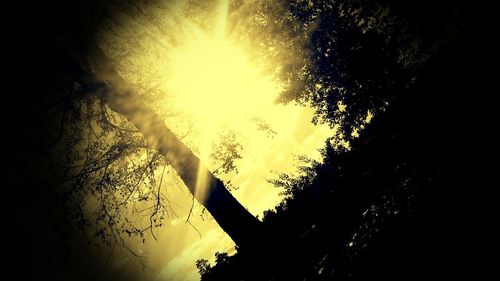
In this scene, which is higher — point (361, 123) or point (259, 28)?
point (259, 28)

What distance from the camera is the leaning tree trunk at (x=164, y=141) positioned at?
7910mm

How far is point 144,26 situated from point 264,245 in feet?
30.2

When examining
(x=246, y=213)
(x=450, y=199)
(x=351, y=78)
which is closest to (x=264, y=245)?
(x=246, y=213)

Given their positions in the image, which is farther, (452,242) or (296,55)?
(296,55)

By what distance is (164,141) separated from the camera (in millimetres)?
8266

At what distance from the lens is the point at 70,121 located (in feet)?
30.6

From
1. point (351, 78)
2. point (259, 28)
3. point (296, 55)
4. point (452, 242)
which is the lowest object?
point (452, 242)

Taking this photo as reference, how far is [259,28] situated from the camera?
15562 mm

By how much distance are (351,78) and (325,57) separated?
1.70 metres

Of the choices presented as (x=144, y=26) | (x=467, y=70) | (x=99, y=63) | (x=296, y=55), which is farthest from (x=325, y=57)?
(x=99, y=63)

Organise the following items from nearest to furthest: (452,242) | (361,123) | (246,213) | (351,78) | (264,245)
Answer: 1. (452,242)
2. (264,245)
3. (246,213)
4. (351,78)
5. (361,123)

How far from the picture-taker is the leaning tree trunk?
7.91 m

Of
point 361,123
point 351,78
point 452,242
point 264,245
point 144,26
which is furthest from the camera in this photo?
point 361,123

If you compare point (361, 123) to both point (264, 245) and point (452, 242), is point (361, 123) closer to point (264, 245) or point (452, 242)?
point (264, 245)
